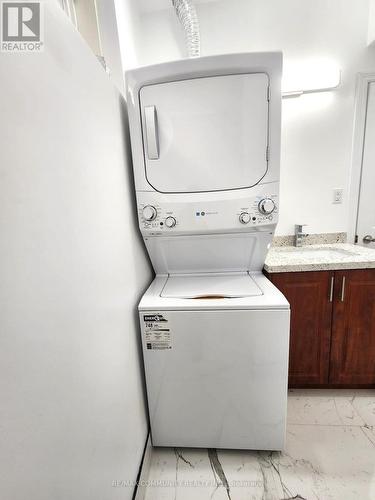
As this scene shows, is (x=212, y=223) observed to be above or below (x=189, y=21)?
below

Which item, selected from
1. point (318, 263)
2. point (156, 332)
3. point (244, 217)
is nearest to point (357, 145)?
point (318, 263)

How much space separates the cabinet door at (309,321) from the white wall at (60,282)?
1163 mm

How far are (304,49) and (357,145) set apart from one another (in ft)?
2.94

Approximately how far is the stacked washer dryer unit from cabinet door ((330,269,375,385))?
673 mm

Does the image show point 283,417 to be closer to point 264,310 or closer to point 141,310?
point 264,310

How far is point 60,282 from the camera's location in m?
0.59

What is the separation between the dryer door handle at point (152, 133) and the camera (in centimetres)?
113

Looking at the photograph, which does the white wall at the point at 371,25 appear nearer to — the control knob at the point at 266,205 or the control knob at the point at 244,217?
the control knob at the point at 266,205

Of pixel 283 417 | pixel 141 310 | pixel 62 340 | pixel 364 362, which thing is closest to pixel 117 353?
pixel 141 310

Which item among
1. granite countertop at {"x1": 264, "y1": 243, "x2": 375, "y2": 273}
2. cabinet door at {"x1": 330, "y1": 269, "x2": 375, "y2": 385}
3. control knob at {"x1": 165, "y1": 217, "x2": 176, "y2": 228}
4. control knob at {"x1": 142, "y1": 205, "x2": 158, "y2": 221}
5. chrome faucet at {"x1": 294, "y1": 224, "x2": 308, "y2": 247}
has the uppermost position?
control knob at {"x1": 142, "y1": 205, "x2": 158, "y2": 221}

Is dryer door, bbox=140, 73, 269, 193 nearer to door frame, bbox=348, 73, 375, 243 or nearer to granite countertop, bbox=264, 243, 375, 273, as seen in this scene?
granite countertop, bbox=264, 243, 375, 273

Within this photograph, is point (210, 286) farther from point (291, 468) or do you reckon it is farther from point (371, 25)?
point (371, 25)

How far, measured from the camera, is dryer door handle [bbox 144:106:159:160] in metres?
1.13

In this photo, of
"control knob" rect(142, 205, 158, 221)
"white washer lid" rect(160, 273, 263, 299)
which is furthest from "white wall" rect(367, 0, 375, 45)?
"control knob" rect(142, 205, 158, 221)
